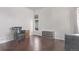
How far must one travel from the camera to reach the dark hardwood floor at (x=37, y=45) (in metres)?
1.84

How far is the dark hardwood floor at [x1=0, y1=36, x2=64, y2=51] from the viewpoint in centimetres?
184

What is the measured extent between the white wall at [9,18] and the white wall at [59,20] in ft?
0.89

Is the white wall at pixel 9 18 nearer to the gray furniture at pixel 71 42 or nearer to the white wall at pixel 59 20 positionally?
the white wall at pixel 59 20

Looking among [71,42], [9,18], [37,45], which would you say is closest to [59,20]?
[71,42]

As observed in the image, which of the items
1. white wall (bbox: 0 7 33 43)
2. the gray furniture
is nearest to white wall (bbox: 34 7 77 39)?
the gray furniture

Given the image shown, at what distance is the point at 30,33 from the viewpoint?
1910mm

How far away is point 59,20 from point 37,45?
2.06 feet

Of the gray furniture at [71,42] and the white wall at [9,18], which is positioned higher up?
the white wall at [9,18]

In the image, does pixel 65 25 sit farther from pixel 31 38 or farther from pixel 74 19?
pixel 31 38

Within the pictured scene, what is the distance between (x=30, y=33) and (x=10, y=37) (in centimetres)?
38

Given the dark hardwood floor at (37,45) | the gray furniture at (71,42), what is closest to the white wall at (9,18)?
the dark hardwood floor at (37,45)

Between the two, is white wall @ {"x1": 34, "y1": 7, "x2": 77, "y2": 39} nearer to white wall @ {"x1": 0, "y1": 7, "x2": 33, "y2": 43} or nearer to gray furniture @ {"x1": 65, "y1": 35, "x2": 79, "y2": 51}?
gray furniture @ {"x1": 65, "y1": 35, "x2": 79, "y2": 51}

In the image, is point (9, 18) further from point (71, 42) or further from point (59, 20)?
point (71, 42)

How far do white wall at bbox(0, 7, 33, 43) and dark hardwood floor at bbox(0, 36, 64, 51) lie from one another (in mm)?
175
